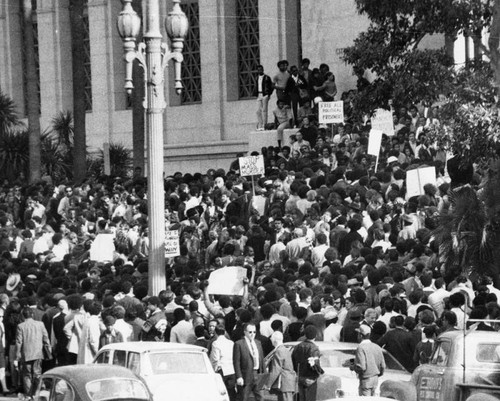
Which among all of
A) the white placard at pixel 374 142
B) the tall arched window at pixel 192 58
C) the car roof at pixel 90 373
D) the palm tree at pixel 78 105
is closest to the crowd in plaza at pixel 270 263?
the white placard at pixel 374 142

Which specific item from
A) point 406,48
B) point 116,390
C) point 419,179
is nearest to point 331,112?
point 419,179

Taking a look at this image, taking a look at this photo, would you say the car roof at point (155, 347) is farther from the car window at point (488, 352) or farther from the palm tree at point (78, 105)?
the palm tree at point (78, 105)

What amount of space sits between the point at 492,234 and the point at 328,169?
8863 millimetres

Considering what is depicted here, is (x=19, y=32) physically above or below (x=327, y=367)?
above

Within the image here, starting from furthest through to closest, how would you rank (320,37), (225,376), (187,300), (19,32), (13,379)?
(19,32) → (320,37) → (13,379) → (187,300) → (225,376)

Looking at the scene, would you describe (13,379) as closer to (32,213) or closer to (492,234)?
(492,234)

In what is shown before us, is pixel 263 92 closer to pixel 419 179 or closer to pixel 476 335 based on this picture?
pixel 419 179

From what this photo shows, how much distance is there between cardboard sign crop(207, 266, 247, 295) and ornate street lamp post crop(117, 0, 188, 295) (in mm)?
749

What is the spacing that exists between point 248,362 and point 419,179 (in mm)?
7234

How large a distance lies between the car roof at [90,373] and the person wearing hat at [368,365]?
253 centimetres

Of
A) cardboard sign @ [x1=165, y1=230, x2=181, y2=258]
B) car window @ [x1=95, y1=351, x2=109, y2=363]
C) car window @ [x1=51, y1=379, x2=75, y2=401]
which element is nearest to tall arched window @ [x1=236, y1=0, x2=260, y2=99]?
cardboard sign @ [x1=165, y1=230, x2=181, y2=258]

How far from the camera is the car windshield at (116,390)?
17328mm

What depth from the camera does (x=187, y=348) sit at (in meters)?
19.3

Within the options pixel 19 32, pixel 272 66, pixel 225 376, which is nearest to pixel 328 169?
pixel 225 376
